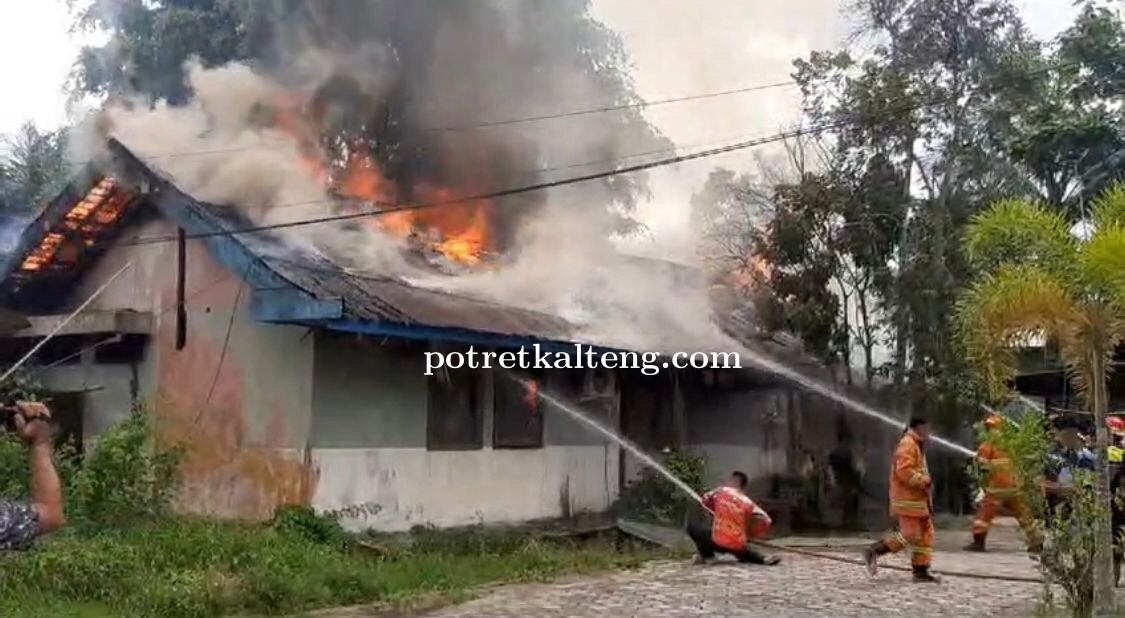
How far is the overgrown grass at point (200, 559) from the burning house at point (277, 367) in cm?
64

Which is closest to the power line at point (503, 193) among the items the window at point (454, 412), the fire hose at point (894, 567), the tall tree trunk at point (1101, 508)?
the window at point (454, 412)

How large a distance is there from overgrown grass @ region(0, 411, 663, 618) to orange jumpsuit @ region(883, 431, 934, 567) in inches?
114

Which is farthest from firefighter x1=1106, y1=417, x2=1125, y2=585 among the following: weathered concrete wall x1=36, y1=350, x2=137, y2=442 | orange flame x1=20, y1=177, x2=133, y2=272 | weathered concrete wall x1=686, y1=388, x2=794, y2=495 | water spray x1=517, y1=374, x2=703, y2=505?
orange flame x1=20, y1=177, x2=133, y2=272

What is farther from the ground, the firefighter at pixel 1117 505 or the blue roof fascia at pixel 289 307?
the blue roof fascia at pixel 289 307

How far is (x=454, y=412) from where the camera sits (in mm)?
13625

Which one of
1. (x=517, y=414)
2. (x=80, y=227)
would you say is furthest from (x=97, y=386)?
(x=517, y=414)

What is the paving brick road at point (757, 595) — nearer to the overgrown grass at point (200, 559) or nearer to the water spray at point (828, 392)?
the overgrown grass at point (200, 559)

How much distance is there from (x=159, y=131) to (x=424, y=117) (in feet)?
12.6

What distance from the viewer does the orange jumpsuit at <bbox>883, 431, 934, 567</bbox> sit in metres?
11.0

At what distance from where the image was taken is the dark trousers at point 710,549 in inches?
496

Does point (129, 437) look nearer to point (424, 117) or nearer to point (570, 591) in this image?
point (570, 591)

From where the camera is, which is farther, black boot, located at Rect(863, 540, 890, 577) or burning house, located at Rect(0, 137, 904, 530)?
burning house, located at Rect(0, 137, 904, 530)

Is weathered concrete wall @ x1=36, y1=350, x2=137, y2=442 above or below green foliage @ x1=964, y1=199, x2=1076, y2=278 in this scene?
below

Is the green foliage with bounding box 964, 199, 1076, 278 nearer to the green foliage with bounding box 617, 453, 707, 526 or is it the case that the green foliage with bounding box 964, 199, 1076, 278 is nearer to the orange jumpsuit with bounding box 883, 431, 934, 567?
the orange jumpsuit with bounding box 883, 431, 934, 567
